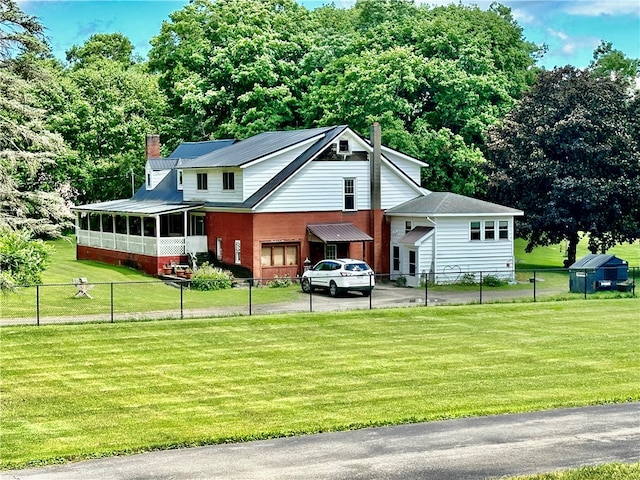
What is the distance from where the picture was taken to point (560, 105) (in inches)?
2185

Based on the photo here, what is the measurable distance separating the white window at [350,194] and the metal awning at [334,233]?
3.69 feet

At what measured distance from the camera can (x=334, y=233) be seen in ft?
159

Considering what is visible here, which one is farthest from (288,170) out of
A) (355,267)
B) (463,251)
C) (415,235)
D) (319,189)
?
(463,251)

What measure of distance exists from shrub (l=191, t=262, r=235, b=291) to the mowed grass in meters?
8.97

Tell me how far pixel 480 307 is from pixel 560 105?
21.0m

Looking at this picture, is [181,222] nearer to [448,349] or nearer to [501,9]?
[448,349]

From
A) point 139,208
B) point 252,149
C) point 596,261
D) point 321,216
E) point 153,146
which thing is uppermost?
point 153,146

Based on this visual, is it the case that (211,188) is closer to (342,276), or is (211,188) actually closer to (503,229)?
(342,276)

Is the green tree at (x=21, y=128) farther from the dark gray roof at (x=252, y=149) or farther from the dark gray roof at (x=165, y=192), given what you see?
the dark gray roof at (x=165, y=192)

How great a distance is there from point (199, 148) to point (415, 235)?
16.8 m

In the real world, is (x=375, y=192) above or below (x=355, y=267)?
above

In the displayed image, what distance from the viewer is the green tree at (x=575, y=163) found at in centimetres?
5322

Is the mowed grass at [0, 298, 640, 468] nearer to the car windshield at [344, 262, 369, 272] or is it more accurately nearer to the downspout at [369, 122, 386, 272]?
the car windshield at [344, 262, 369, 272]

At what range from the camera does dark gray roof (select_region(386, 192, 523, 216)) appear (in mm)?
47906
